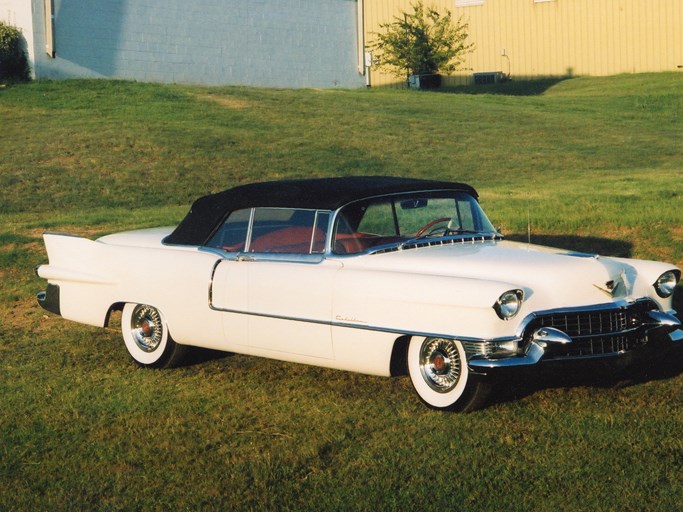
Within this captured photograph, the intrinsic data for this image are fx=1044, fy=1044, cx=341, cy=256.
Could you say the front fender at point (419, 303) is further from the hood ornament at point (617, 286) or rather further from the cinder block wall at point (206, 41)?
the cinder block wall at point (206, 41)

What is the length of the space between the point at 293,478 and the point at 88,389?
7.64 feet

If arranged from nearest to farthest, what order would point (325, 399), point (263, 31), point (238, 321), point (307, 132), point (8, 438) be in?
point (8, 438) → point (325, 399) → point (238, 321) → point (307, 132) → point (263, 31)

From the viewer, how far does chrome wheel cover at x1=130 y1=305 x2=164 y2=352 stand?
24.9 feet

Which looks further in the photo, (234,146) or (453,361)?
(234,146)

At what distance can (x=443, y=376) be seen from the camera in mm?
6133

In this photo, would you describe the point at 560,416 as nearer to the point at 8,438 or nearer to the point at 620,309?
the point at 620,309

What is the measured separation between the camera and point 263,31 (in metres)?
33.8

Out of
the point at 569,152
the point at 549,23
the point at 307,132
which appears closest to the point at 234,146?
the point at 307,132

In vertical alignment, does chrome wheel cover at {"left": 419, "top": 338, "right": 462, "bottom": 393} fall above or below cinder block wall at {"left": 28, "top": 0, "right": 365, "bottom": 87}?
below

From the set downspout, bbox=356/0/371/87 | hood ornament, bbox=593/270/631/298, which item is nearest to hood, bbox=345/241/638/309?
hood ornament, bbox=593/270/631/298

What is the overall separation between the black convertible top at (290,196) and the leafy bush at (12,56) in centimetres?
2116

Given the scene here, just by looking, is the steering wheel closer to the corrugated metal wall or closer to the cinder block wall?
the cinder block wall

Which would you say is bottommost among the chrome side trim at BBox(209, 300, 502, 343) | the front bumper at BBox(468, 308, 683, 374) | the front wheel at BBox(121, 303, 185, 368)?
the front wheel at BBox(121, 303, 185, 368)

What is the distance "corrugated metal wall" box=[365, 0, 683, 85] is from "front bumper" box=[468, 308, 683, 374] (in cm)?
3606
